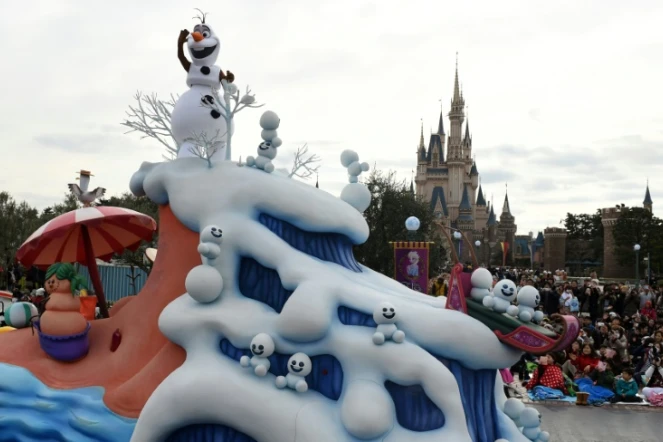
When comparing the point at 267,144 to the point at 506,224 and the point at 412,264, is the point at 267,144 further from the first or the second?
the point at 506,224

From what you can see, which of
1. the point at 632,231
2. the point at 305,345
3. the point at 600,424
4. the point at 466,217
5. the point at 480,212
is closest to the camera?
the point at 305,345

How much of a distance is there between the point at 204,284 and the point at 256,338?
60 cm

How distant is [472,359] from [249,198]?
6.95 ft

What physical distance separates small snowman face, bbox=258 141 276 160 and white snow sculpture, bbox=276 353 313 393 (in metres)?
1.76

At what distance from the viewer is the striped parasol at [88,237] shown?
20.6 feet

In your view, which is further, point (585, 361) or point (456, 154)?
point (456, 154)

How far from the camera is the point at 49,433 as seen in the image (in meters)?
5.23

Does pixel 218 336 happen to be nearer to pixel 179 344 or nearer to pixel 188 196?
pixel 179 344

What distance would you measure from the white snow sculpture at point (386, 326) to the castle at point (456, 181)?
76953 millimetres

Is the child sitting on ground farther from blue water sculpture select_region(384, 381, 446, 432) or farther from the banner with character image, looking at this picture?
blue water sculpture select_region(384, 381, 446, 432)

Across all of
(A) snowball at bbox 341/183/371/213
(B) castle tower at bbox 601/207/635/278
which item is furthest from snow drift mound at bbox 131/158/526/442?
(B) castle tower at bbox 601/207/635/278

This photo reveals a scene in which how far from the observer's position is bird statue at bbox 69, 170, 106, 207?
6.81 metres

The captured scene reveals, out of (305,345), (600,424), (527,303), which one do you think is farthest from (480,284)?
(600,424)

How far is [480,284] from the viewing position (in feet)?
16.1
